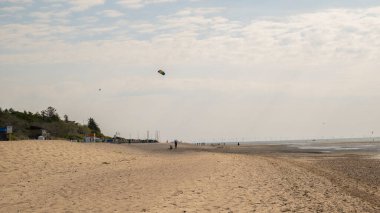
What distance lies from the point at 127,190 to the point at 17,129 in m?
69.9

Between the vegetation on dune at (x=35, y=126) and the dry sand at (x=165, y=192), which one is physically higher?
the vegetation on dune at (x=35, y=126)

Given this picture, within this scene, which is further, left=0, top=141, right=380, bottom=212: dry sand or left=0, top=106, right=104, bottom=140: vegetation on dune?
left=0, top=106, right=104, bottom=140: vegetation on dune

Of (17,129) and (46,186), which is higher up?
(17,129)

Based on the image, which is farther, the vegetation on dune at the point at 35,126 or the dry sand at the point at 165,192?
the vegetation on dune at the point at 35,126

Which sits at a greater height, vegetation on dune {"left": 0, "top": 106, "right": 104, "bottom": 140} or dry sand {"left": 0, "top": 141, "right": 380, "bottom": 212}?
vegetation on dune {"left": 0, "top": 106, "right": 104, "bottom": 140}

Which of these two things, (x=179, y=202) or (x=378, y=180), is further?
(x=378, y=180)

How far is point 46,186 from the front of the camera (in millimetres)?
16359

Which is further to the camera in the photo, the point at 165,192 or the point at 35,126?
the point at 35,126

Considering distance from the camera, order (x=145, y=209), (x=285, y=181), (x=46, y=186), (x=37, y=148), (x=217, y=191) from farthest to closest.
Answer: (x=37, y=148)
(x=285, y=181)
(x=46, y=186)
(x=217, y=191)
(x=145, y=209)

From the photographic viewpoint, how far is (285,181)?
1892 cm

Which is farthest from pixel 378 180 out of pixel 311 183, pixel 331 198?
pixel 331 198

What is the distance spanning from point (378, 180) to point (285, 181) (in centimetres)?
737

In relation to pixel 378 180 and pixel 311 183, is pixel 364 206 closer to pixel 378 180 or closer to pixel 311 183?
pixel 311 183

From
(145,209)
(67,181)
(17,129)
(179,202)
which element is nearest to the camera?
(145,209)
